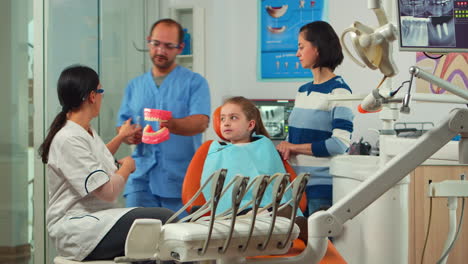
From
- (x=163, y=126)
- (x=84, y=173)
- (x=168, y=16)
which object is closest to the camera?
(x=84, y=173)

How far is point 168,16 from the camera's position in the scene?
13.3ft

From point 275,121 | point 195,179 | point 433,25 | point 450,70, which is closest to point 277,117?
point 275,121

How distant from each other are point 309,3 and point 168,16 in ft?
3.43

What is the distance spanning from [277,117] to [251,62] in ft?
1.68

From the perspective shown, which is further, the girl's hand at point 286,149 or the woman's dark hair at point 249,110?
the woman's dark hair at point 249,110

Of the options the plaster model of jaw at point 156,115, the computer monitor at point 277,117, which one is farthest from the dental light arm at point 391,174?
the computer monitor at point 277,117

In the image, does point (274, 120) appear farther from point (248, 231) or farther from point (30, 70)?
point (248, 231)

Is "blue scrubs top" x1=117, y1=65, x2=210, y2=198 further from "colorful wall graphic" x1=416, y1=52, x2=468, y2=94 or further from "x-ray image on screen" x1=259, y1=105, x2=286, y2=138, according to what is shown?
"colorful wall graphic" x1=416, y1=52, x2=468, y2=94

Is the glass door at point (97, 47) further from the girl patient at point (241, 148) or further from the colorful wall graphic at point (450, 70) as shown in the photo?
the colorful wall graphic at point (450, 70)

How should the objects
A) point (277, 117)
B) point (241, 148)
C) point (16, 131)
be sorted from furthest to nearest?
point (277, 117), point (16, 131), point (241, 148)

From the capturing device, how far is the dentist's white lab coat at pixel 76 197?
5.36 feet

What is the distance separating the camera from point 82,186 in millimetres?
1678

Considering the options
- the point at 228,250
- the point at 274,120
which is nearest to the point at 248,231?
the point at 228,250

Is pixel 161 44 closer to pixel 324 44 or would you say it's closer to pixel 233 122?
pixel 233 122
